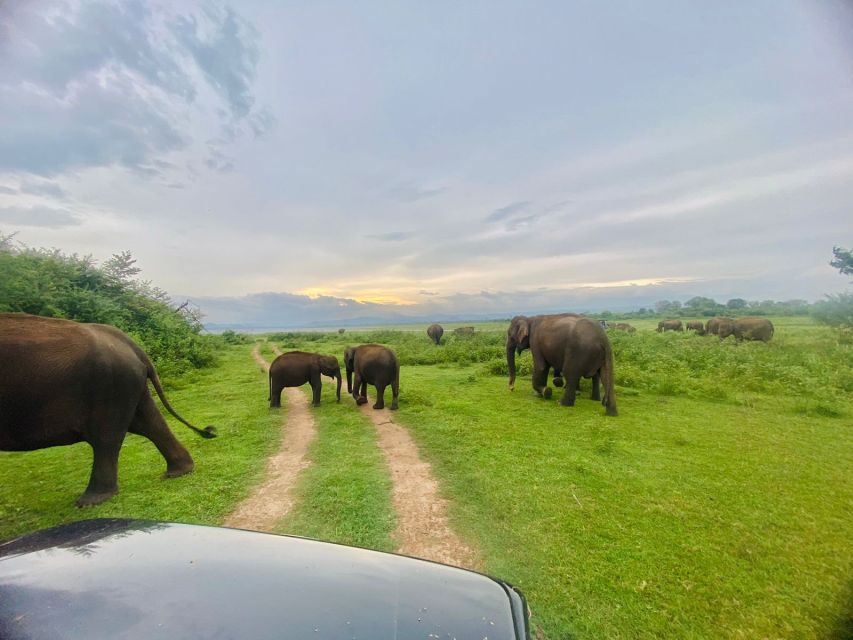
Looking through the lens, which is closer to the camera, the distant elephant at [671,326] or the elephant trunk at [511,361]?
the elephant trunk at [511,361]

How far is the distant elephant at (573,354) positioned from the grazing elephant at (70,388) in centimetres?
888

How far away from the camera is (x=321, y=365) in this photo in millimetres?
11477

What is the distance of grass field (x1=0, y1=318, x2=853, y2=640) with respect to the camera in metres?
3.25

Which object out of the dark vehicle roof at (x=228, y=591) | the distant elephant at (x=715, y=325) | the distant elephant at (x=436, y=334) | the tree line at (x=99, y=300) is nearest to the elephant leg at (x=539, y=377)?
the dark vehicle roof at (x=228, y=591)

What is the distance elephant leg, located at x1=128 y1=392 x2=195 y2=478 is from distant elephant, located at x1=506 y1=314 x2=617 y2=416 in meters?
8.36

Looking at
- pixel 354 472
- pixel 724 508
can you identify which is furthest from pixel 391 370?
pixel 724 508

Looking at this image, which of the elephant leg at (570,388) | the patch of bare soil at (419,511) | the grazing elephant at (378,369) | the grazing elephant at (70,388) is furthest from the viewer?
the grazing elephant at (378,369)

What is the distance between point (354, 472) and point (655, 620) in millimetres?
4272

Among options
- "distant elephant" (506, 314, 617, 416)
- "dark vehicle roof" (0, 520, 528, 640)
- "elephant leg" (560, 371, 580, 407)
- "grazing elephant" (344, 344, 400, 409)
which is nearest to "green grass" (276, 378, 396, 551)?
"grazing elephant" (344, 344, 400, 409)

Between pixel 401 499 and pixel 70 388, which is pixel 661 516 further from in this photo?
pixel 70 388

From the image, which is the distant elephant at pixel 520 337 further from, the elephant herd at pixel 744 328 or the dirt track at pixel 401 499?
the elephant herd at pixel 744 328

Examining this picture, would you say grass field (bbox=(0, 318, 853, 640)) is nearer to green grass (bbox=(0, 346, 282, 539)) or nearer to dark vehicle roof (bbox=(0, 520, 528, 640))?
green grass (bbox=(0, 346, 282, 539))

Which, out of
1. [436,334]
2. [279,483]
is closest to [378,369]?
[279,483]

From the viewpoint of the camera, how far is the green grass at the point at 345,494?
14.4 feet
